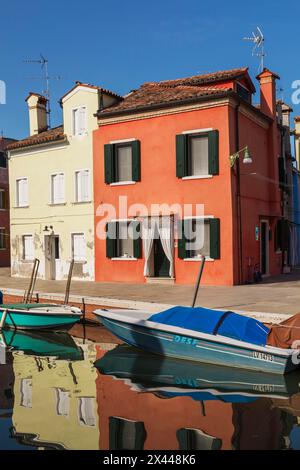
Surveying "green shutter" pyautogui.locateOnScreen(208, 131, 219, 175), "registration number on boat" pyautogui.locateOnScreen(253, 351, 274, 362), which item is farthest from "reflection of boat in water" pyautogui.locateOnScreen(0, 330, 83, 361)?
"green shutter" pyautogui.locateOnScreen(208, 131, 219, 175)

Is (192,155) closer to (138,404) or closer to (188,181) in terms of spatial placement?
(188,181)

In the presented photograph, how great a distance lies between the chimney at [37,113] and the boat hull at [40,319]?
46.6ft

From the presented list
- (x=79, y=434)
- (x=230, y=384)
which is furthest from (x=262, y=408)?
(x=79, y=434)

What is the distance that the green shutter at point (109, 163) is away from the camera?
65.8 feet

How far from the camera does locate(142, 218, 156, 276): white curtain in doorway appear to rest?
749 inches

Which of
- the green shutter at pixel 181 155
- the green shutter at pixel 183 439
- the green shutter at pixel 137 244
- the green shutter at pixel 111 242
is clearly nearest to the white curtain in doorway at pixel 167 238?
the green shutter at pixel 137 244

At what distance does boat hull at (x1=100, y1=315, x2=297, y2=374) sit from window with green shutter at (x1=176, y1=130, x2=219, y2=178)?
880 cm

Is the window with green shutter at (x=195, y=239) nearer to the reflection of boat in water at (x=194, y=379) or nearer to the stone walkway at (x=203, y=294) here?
the stone walkway at (x=203, y=294)

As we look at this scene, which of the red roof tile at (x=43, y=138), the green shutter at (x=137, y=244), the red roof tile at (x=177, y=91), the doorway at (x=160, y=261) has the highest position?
the red roof tile at (x=177, y=91)

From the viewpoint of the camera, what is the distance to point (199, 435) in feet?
21.4

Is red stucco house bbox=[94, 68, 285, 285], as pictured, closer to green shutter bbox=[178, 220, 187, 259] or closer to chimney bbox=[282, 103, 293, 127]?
green shutter bbox=[178, 220, 187, 259]

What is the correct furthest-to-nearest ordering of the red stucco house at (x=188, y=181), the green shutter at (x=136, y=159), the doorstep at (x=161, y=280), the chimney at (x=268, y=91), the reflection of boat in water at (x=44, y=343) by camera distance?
1. the chimney at (x=268, y=91)
2. the green shutter at (x=136, y=159)
3. the doorstep at (x=161, y=280)
4. the red stucco house at (x=188, y=181)
5. the reflection of boat in water at (x=44, y=343)

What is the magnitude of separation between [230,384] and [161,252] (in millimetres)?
10959
